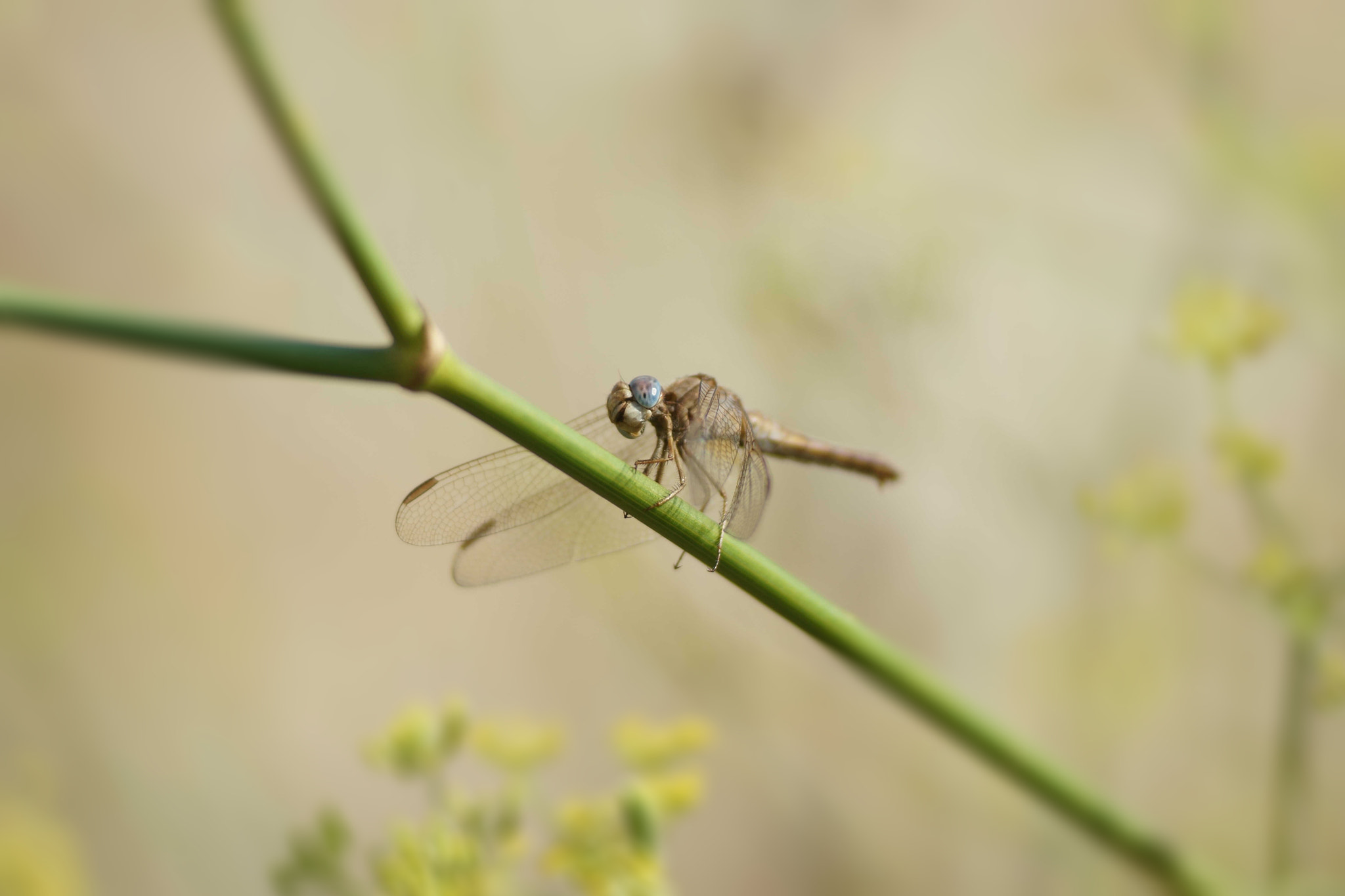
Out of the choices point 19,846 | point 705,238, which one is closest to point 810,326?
point 705,238

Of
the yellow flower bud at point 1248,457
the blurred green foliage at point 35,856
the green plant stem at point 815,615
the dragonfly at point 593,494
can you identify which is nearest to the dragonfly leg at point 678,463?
the dragonfly at point 593,494

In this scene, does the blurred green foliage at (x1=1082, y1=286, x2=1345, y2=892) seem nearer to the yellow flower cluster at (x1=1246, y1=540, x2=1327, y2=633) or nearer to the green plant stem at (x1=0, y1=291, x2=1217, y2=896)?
the yellow flower cluster at (x1=1246, y1=540, x2=1327, y2=633)

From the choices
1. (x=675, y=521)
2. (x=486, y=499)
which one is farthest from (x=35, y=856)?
(x=675, y=521)

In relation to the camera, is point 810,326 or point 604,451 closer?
point 604,451

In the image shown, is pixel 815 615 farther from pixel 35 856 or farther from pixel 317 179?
pixel 35 856

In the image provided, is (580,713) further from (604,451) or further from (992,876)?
(604,451)

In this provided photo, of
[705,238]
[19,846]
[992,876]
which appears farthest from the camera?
[705,238]

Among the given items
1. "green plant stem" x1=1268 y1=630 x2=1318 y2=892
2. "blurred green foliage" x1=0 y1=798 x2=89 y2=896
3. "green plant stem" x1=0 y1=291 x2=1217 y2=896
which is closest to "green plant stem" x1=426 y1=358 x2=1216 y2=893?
"green plant stem" x1=0 y1=291 x2=1217 y2=896
